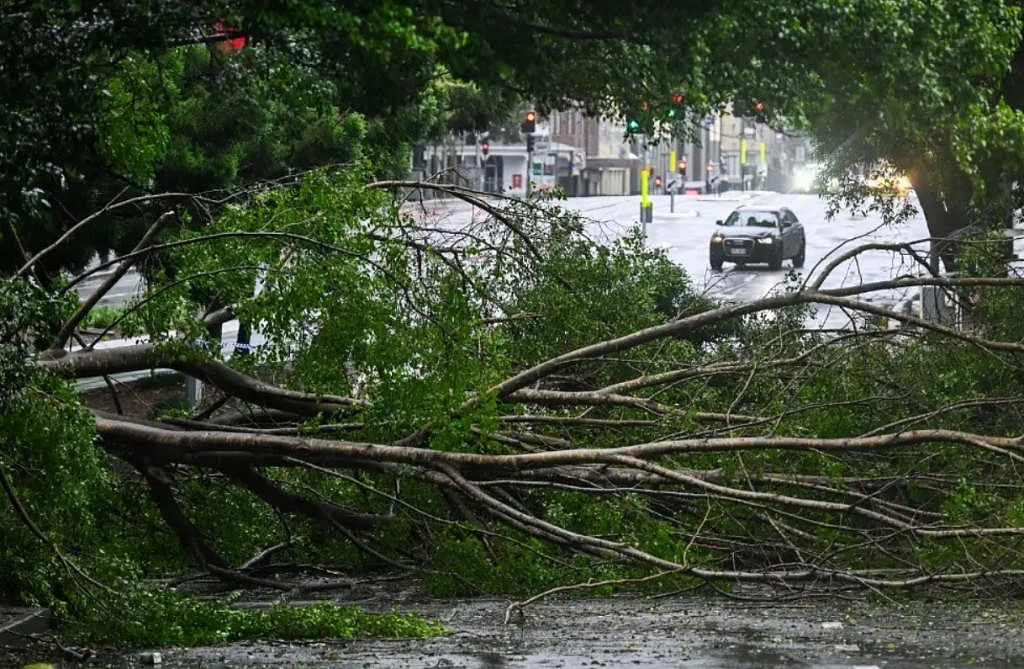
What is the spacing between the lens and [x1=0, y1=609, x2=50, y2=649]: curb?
40.2ft

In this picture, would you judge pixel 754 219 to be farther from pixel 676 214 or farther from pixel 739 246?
pixel 676 214

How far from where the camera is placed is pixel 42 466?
480 inches

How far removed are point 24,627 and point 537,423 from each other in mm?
5900

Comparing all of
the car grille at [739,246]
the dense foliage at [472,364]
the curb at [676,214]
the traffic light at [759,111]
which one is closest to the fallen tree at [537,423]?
the dense foliage at [472,364]

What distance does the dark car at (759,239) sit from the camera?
4178 centimetres

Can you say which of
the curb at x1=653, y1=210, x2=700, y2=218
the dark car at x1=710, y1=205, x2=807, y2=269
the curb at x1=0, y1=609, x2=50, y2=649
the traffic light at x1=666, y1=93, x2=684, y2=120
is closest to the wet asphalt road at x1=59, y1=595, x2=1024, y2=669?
the curb at x1=0, y1=609, x2=50, y2=649

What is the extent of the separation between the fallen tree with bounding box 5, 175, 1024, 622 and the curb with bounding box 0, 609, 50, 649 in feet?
5.88

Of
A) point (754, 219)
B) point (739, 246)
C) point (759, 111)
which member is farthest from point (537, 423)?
point (754, 219)

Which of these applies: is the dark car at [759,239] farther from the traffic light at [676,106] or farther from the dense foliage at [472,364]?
the traffic light at [676,106]

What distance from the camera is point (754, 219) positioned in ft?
141

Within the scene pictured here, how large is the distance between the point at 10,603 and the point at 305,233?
3923mm

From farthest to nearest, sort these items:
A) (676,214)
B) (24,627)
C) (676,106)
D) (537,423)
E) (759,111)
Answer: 1. (676,214)
2. (537,423)
3. (24,627)
4. (759,111)
5. (676,106)

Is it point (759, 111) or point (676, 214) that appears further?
point (676, 214)

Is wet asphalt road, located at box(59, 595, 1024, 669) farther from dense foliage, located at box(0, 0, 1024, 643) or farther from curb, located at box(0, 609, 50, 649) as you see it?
curb, located at box(0, 609, 50, 649)
